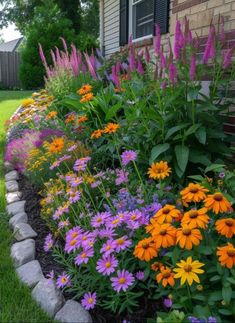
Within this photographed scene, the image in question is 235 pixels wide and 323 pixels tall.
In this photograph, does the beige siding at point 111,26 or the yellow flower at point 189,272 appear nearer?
the yellow flower at point 189,272

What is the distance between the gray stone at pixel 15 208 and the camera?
3.48 meters

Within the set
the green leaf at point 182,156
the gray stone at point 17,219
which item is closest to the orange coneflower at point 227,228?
the green leaf at point 182,156

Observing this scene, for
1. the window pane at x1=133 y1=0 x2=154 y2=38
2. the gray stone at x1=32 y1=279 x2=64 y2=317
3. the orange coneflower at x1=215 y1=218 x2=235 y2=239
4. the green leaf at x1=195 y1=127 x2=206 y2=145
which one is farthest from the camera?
the window pane at x1=133 y1=0 x2=154 y2=38

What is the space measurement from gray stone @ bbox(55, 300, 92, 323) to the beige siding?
8.69m

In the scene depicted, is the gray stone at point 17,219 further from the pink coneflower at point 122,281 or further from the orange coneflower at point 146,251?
the orange coneflower at point 146,251

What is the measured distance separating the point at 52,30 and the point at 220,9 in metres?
13.2

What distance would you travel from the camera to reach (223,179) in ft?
7.71

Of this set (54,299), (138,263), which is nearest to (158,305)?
(138,263)

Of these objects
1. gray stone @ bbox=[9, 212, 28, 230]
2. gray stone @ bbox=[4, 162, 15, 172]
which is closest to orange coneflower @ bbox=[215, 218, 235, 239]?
gray stone @ bbox=[9, 212, 28, 230]

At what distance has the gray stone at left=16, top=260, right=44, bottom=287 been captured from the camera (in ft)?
8.04

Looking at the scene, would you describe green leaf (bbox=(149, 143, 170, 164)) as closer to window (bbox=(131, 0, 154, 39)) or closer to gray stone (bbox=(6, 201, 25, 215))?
gray stone (bbox=(6, 201, 25, 215))

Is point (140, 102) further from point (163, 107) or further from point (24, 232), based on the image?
point (24, 232)

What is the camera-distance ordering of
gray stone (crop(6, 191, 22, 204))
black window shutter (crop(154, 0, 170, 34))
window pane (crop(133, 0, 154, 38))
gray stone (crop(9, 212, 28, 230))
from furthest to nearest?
window pane (crop(133, 0, 154, 38)), black window shutter (crop(154, 0, 170, 34)), gray stone (crop(6, 191, 22, 204)), gray stone (crop(9, 212, 28, 230))

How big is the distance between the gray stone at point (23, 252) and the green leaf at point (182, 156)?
Answer: 3.92ft
